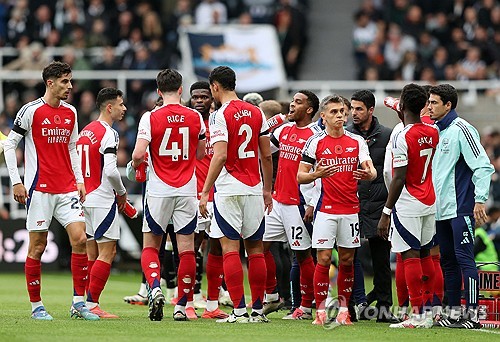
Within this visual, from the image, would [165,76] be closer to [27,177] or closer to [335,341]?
[27,177]

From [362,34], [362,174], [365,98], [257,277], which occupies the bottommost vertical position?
[257,277]

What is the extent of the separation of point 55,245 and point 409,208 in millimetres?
10962

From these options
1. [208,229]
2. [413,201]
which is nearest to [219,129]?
[413,201]

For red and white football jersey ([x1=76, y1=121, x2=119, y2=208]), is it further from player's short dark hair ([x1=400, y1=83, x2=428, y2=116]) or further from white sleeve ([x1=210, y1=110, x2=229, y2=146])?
player's short dark hair ([x1=400, y1=83, x2=428, y2=116])

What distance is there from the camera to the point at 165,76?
1266cm

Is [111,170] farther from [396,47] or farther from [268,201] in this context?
[396,47]

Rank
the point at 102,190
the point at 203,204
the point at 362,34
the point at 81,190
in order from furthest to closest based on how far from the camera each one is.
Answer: the point at 362,34
the point at 102,190
the point at 81,190
the point at 203,204

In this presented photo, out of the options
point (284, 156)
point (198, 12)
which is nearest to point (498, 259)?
point (284, 156)

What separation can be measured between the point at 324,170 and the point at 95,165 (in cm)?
274

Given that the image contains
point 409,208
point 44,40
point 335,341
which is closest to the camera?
point 335,341

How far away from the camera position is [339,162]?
1266 centimetres

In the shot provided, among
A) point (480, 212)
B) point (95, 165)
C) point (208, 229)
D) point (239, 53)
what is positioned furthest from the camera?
point (239, 53)

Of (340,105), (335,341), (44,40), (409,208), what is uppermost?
(44,40)

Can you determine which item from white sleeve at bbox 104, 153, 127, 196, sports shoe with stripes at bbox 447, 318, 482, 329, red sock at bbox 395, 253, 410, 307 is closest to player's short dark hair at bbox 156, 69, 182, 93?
white sleeve at bbox 104, 153, 127, 196
